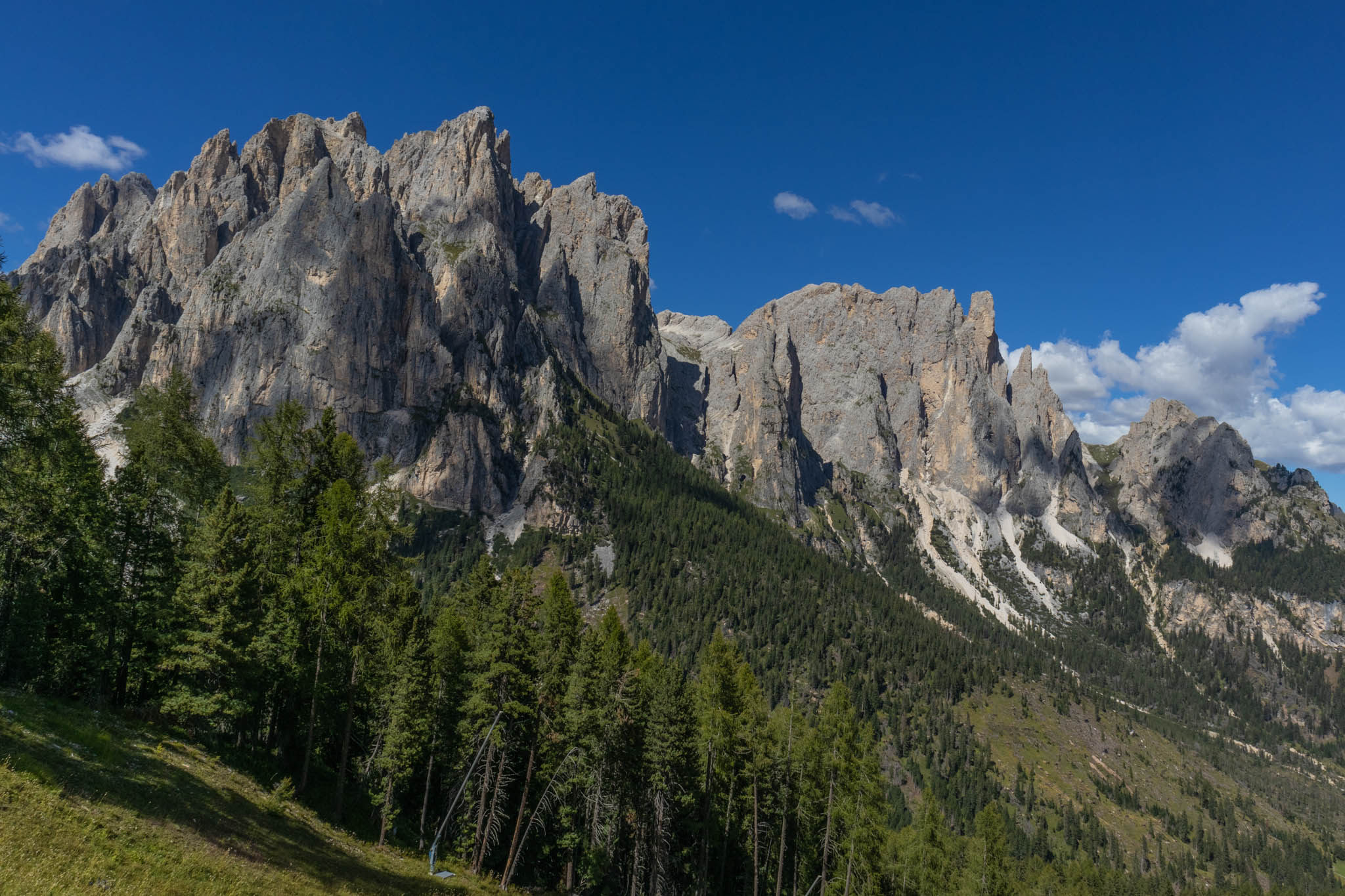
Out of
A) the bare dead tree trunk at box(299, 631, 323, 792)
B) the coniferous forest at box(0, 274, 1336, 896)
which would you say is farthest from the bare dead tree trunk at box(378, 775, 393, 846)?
the bare dead tree trunk at box(299, 631, 323, 792)

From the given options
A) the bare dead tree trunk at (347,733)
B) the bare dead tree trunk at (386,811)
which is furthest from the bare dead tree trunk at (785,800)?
the bare dead tree trunk at (347,733)

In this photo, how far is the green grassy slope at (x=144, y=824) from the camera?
536 inches

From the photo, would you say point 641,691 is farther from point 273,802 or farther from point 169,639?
point 169,639

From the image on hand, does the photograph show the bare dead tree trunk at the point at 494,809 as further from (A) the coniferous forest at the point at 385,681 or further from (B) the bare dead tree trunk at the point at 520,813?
(B) the bare dead tree trunk at the point at 520,813

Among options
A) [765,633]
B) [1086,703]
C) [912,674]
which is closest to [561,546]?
[765,633]

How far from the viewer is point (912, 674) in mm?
160250

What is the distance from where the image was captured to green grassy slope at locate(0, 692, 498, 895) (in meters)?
13.6

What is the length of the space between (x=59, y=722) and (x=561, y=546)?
168455 mm

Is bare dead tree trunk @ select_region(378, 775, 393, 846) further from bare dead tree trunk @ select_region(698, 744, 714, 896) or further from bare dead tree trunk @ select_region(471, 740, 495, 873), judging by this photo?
bare dead tree trunk @ select_region(698, 744, 714, 896)

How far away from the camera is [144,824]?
55.6 ft

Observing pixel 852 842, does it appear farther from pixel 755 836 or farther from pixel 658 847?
pixel 658 847

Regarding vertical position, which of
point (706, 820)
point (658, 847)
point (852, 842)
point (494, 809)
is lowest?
point (658, 847)

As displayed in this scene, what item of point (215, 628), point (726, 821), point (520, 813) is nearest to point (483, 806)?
point (520, 813)

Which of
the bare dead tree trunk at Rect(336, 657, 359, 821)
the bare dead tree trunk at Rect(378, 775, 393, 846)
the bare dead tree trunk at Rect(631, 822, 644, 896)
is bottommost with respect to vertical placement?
the bare dead tree trunk at Rect(631, 822, 644, 896)
